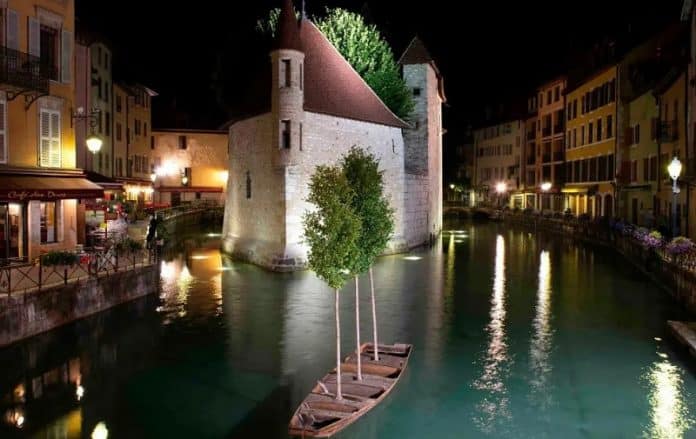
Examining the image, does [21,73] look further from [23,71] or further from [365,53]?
[365,53]

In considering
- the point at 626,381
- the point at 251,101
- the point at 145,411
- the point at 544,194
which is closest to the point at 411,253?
the point at 251,101

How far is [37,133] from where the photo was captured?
855 inches

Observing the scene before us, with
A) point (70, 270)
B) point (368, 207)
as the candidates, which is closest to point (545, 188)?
point (70, 270)

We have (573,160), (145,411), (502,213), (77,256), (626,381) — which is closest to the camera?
(145,411)

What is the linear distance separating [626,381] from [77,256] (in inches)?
605

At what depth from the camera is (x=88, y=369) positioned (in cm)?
1532

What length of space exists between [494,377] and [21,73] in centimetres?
1605

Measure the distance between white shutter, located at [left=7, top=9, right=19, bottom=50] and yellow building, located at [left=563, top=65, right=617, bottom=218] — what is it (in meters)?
40.8

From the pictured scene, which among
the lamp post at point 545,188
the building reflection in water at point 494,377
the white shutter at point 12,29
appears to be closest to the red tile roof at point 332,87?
the white shutter at point 12,29

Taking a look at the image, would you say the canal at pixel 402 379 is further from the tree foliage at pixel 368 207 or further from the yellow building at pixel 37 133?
the yellow building at pixel 37 133

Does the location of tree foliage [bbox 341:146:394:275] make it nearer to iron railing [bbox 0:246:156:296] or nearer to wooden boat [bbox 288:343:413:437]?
wooden boat [bbox 288:343:413:437]

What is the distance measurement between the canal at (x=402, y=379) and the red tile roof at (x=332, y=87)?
1059 centimetres

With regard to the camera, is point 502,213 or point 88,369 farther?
point 502,213

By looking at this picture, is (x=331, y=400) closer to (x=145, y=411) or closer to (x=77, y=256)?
(x=145, y=411)
